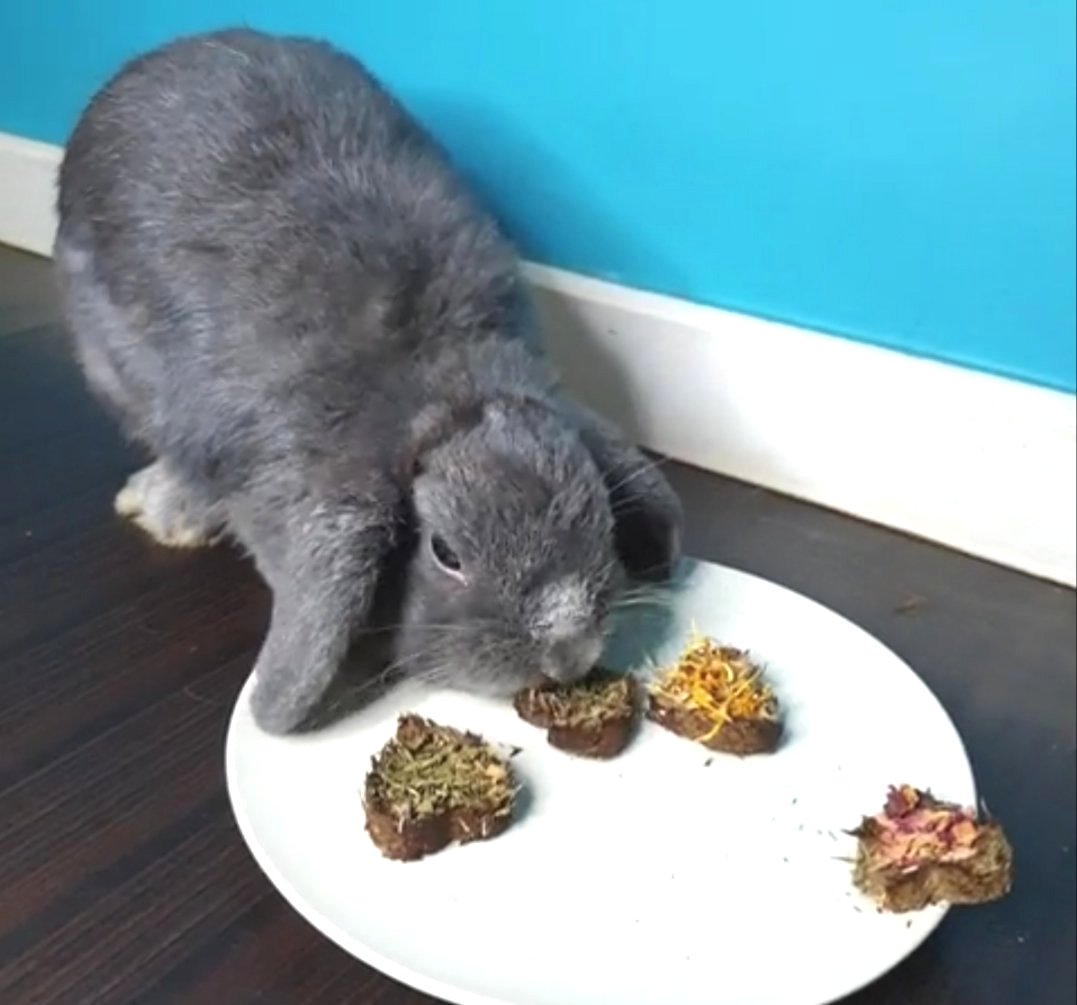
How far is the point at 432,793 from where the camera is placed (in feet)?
2.84

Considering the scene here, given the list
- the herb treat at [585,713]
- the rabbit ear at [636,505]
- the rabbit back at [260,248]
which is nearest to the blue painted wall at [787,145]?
the rabbit back at [260,248]

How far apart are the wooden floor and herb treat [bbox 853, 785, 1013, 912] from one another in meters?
0.07

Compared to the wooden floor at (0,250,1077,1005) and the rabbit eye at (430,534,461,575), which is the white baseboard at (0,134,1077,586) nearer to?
→ the wooden floor at (0,250,1077,1005)

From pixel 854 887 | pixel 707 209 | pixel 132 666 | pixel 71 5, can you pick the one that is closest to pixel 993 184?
pixel 707 209

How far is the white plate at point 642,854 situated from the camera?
2.61 ft

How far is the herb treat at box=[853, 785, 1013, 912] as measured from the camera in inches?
32.0

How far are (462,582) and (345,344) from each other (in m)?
0.18

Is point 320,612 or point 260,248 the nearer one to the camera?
point 320,612

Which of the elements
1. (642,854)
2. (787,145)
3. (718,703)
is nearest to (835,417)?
(787,145)

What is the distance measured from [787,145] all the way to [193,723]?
2.00ft

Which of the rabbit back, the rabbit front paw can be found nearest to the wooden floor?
the rabbit front paw

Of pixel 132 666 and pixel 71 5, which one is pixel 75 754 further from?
pixel 71 5

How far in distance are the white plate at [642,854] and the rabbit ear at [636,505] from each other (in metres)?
0.07

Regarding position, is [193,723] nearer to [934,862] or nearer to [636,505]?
[636,505]
